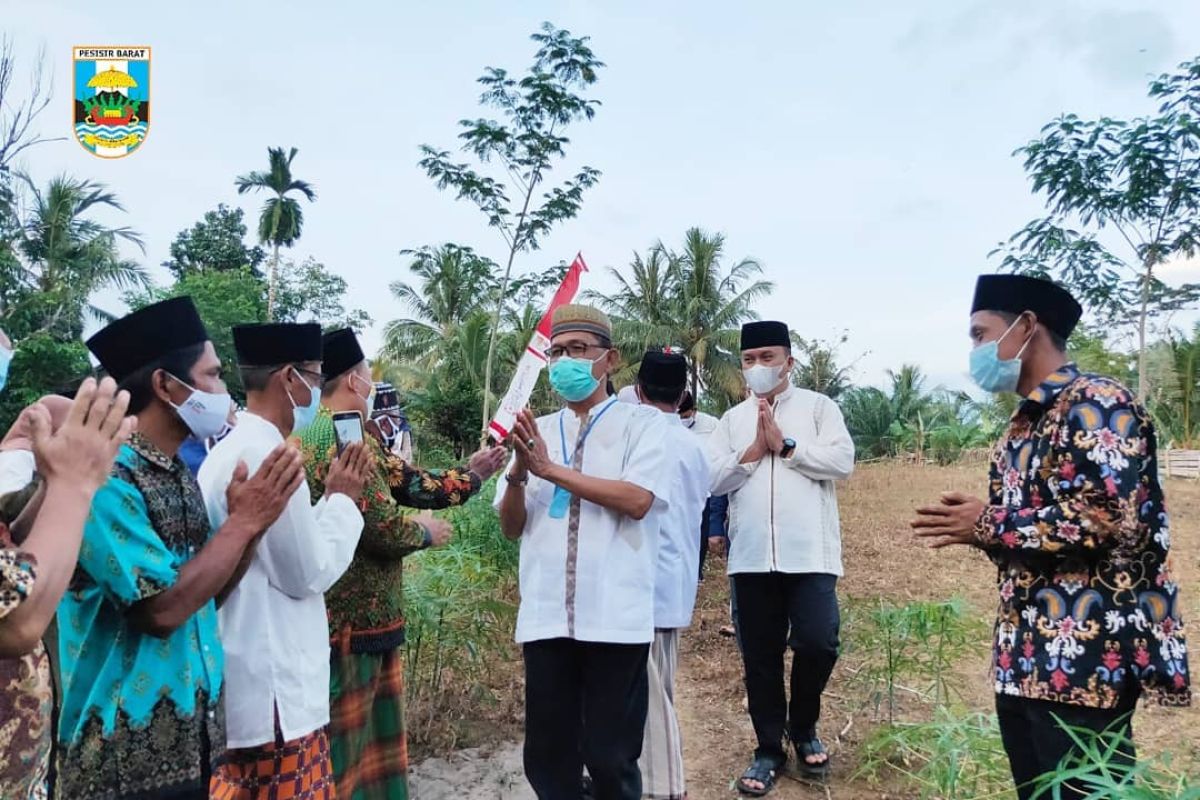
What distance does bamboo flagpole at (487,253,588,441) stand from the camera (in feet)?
8.65

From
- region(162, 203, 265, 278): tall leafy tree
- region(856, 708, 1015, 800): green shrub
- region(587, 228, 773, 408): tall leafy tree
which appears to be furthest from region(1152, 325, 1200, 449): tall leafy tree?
region(162, 203, 265, 278): tall leafy tree

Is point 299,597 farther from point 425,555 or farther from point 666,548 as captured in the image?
point 425,555

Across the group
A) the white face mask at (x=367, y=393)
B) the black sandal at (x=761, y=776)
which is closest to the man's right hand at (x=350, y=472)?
the white face mask at (x=367, y=393)

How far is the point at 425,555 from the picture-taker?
4.99 m

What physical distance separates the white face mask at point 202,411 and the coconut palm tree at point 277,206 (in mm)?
26710

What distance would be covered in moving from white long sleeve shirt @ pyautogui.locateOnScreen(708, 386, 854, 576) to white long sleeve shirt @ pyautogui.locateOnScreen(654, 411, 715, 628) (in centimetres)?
23

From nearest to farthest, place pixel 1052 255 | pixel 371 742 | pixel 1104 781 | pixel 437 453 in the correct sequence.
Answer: pixel 1104 781 < pixel 371 742 < pixel 1052 255 < pixel 437 453

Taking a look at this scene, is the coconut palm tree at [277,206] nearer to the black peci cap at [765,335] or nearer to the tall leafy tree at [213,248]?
the tall leafy tree at [213,248]

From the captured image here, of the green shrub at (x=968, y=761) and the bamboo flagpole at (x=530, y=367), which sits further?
the bamboo flagpole at (x=530, y=367)

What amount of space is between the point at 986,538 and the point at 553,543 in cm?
132

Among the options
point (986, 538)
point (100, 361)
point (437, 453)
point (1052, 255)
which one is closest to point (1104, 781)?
point (986, 538)

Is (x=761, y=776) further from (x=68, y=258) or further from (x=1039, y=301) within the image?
(x=68, y=258)

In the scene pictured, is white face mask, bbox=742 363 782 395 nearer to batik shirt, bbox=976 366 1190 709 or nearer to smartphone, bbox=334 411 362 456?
batik shirt, bbox=976 366 1190 709

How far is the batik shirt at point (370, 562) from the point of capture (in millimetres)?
2664
